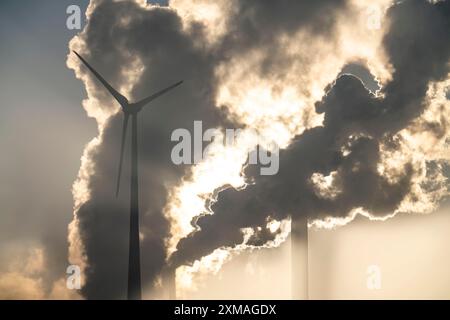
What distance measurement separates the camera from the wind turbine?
201 ft

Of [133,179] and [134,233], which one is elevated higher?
[133,179]

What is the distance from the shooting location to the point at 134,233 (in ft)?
227

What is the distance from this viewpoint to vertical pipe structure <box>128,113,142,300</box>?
62938 mm

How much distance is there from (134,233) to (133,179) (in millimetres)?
8047

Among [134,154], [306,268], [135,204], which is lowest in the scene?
[306,268]

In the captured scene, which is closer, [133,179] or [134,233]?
[133,179]

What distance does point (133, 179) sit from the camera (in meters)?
64.9

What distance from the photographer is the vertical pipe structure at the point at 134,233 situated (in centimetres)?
6294
